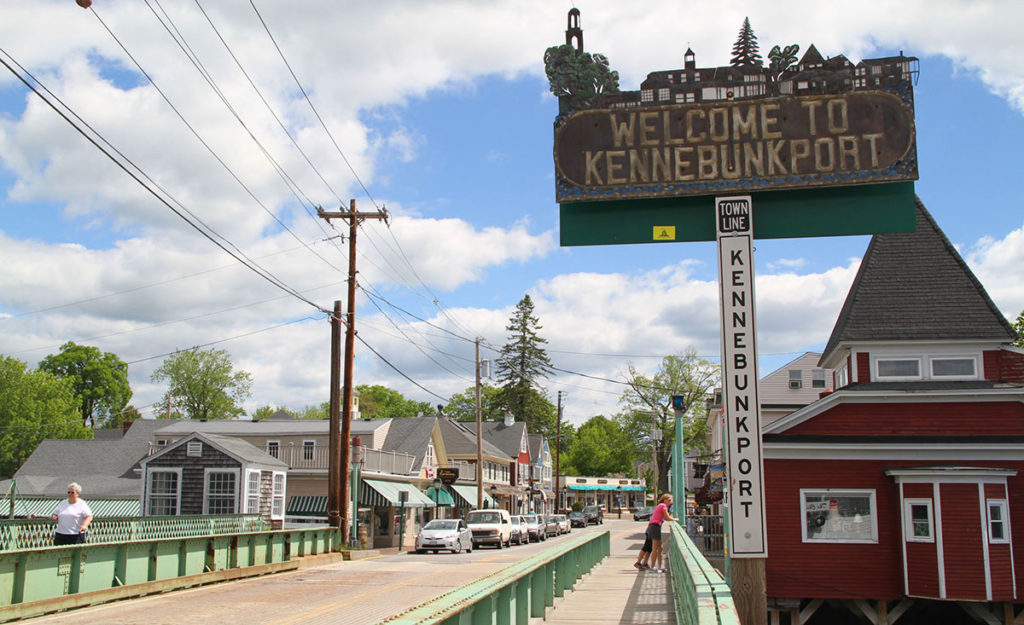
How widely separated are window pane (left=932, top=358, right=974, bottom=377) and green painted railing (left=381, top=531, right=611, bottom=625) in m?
13.1

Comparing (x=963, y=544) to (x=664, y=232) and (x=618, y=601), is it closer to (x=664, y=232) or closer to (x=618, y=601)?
(x=618, y=601)

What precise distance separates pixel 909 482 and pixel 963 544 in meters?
1.74

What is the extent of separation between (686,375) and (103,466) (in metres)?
48.3

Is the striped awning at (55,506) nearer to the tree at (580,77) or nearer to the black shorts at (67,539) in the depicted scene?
the black shorts at (67,539)

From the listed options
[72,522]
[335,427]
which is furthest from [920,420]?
[72,522]

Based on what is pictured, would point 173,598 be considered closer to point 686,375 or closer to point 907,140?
point 907,140

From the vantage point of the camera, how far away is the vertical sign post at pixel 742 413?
10031 millimetres

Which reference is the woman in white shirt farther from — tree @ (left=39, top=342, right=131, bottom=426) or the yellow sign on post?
tree @ (left=39, top=342, right=131, bottom=426)

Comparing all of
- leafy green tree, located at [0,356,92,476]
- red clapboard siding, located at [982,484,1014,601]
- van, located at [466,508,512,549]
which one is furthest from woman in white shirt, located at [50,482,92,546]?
leafy green tree, located at [0,356,92,476]

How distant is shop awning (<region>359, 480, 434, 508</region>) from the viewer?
37.7 metres

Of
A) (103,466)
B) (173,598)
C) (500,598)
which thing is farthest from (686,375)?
(500,598)

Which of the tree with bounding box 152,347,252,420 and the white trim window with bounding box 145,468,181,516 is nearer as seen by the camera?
the white trim window with bounding box 145,468,181,516

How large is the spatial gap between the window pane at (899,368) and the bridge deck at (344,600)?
913 centimetres

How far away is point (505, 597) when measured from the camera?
26.8 ft
